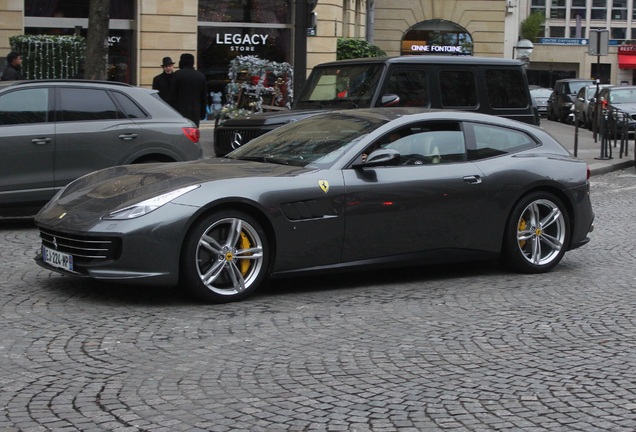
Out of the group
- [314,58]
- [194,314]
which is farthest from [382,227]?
[314,58]

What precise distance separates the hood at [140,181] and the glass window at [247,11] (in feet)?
63.9

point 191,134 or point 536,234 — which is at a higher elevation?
point 191,134

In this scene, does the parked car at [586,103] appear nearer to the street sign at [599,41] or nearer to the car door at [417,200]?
the street sign at [599,41]

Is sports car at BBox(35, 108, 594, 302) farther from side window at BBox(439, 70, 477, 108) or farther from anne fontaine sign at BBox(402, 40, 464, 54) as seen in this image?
anne fontaine sign at BBox(402, 40, 464, 54)

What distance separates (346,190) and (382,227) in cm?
43

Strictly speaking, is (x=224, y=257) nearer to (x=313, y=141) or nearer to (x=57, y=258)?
(x=57, y=258)

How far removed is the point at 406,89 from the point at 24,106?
201 inches

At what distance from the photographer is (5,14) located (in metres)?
24.5

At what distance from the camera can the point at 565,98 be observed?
43375 millimetres

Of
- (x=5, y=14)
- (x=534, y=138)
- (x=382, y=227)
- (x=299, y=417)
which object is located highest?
(x=5, y=14)

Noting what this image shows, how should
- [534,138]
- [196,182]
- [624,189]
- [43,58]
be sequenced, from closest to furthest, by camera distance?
[196,182] → [534,138] → [624,189] → [43,58]

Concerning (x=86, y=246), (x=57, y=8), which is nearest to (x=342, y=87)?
(x=86, y=246)

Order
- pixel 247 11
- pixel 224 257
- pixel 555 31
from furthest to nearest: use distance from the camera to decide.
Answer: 1. pixel 555 31
2. pixel 247 11
3. pixel 224 257

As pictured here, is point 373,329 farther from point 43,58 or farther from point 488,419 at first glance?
point 43,58
